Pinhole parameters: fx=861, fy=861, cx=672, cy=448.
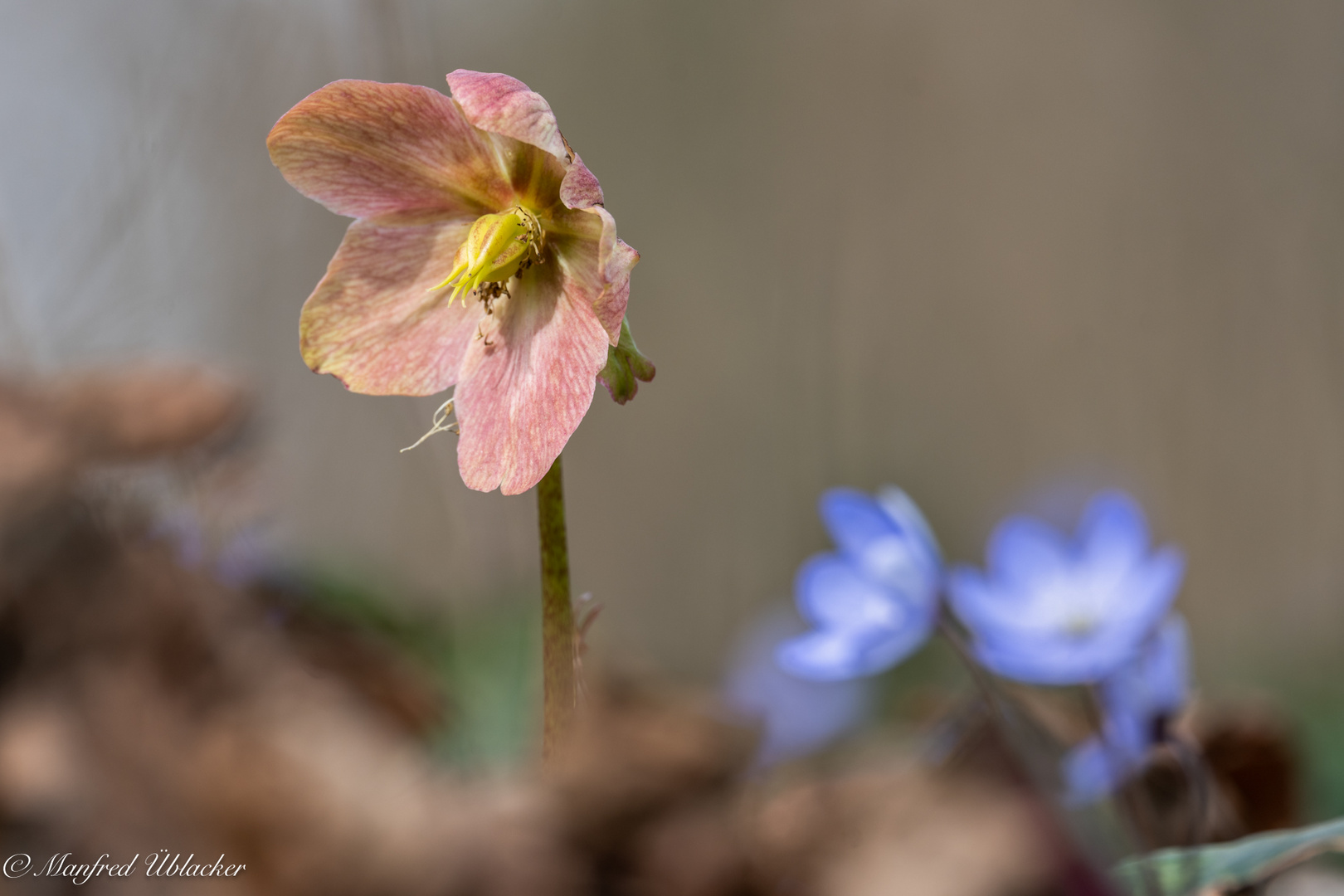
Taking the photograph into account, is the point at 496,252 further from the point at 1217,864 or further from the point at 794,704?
the point at 794,704

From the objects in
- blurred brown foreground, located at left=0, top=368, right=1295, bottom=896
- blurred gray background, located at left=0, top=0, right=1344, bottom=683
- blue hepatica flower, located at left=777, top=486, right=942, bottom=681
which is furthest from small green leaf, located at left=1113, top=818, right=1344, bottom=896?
blurred gray background, located at left=0, top=0, right=1344, bottom=683

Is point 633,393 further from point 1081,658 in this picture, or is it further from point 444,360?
point 1081,658

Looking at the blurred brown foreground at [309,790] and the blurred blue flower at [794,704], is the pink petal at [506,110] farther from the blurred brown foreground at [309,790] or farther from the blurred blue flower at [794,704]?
the blurred blue flower at [794,704]

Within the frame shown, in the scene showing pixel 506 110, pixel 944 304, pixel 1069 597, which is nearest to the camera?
pixel 506 110

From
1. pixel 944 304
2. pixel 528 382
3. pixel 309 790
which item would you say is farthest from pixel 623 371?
pixel 944 304

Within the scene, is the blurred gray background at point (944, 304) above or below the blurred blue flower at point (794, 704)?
above

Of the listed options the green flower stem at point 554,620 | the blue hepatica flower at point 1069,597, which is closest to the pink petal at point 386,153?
the green flower stem at point 554,620
